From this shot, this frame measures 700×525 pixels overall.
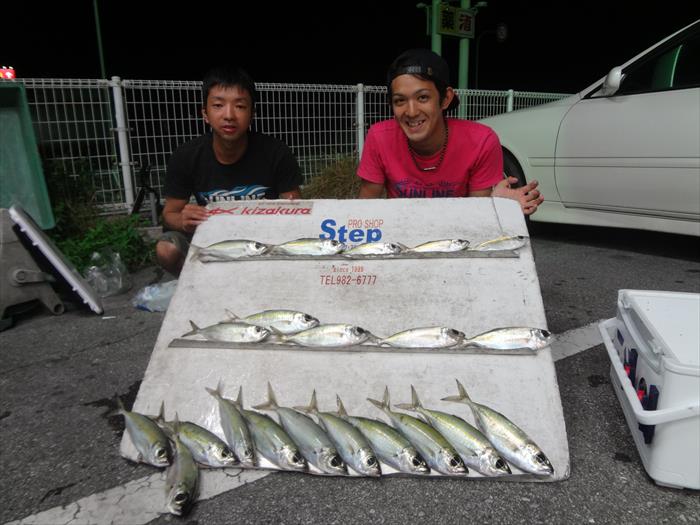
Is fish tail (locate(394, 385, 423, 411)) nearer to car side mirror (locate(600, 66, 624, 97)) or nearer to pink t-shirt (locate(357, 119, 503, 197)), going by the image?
pink t-shirt (locate(357, 119, 503, 197))

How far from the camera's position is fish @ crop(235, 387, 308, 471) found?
6.00 ft

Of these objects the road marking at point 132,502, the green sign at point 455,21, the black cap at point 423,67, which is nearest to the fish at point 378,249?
the black cap at point 423,67

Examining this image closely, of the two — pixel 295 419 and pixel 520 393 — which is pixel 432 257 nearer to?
pixel 520 393

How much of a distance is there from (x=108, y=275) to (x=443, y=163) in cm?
298

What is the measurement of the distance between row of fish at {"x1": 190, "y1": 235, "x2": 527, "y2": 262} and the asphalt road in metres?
0.40

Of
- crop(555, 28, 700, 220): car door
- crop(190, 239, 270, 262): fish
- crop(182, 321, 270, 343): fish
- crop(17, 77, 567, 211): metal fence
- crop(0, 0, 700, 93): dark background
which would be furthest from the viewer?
crop(0, 0, 700, 93): dark background

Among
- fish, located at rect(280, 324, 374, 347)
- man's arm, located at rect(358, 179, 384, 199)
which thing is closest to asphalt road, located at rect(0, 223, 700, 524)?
fish, located at rect(280, 324, 374, 347)

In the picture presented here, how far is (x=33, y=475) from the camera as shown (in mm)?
1952

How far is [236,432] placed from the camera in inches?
74.7

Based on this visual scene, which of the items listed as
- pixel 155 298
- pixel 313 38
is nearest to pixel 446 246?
pixel 155 298

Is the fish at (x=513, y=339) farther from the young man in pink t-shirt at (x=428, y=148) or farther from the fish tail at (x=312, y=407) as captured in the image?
the young man in pink t-shirt at (x=428, y=148)

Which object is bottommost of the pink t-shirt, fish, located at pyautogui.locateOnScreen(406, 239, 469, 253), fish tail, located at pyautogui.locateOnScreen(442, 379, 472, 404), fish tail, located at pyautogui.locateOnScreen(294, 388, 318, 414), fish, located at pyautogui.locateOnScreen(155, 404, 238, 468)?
fish, located at pyautogui.locateOnScreen(155, 404, 238, 468)

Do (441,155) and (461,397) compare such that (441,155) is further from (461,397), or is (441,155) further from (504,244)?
(461,397)

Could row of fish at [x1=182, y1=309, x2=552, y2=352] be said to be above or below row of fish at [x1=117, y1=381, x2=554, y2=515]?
above
